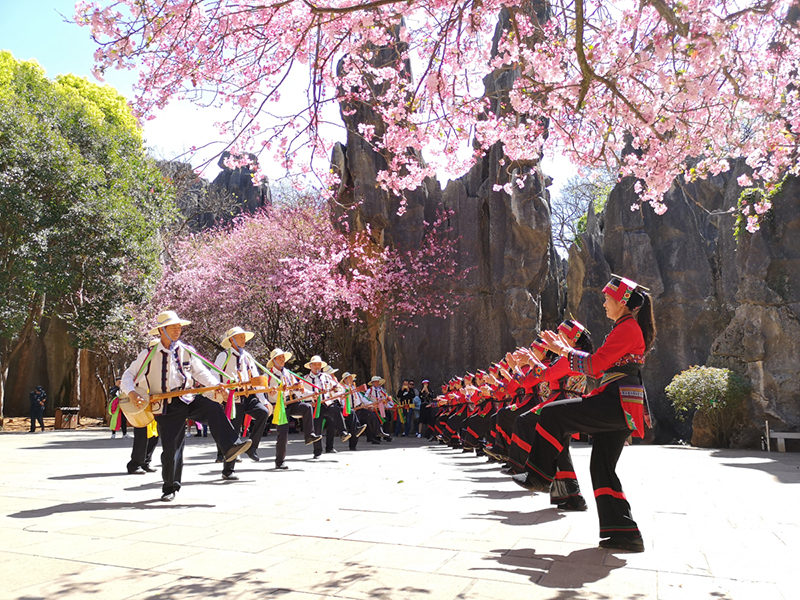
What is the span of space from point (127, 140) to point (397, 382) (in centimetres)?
1374

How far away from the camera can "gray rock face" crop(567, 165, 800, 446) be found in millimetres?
13891

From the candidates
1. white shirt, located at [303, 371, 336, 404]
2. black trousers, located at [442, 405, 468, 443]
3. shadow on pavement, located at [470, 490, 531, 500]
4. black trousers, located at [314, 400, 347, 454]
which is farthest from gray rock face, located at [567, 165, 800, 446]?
shadow on pavement, located at [470, 490, 531, 500]

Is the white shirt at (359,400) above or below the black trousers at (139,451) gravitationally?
above

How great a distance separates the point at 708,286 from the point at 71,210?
20676mm

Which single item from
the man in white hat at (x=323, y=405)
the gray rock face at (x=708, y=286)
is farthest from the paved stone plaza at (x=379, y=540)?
the gray rock face at (x=708, y=286)

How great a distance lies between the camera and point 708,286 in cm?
2105

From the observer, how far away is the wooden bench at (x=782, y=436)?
1299cm

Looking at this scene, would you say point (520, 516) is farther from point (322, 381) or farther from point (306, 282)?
point (306, 282)

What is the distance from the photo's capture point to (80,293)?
78.2ft

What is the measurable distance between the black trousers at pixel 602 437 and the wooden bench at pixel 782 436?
10472 mm

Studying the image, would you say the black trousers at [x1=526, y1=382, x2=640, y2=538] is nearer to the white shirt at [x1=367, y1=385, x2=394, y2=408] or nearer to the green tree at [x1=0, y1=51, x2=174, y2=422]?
the white shirt at [x1=367, y1=385, x2=394, y2=408]

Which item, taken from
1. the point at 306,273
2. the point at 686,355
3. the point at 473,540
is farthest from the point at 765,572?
the point at 306,273

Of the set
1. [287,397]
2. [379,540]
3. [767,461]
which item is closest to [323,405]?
[287,397]

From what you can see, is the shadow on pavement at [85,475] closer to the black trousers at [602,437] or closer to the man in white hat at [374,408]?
the black trousers at [602,437]
